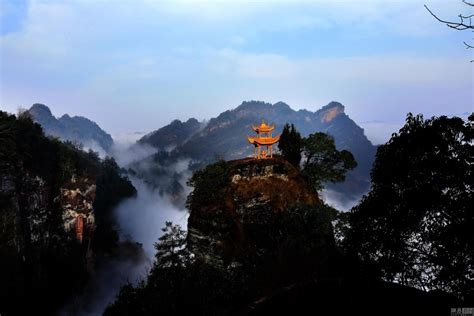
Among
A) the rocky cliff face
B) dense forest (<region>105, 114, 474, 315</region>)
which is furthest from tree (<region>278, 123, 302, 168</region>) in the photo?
dense forest (<region>105, 114, 474, 315</region>)

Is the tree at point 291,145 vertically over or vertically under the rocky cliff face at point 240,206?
over

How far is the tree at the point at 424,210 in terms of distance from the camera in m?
12.5

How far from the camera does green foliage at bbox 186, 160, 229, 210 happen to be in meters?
35.6

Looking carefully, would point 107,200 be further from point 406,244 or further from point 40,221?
point 406,244

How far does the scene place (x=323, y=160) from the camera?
41.9 metres

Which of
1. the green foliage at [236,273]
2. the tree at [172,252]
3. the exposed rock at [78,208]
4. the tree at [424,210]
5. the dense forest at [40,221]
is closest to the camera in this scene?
the tree at [424,210]

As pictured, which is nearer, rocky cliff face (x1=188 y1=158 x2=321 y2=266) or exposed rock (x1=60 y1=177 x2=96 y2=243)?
rocky cliff face (x1=188 y1=158 x2=321 y2=266)

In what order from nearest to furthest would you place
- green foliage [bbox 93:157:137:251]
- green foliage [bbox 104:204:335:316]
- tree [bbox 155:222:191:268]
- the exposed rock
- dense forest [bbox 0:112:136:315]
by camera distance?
green foliage [bbox 104:204:335:316] → tree [bbox 155:222:191:268] → dense forest [bbox 0:112:136:315] → the exposed rock → green foliage [bbox 93:157:137:251]

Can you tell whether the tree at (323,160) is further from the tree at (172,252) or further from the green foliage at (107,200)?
the green foliage at (107,200)

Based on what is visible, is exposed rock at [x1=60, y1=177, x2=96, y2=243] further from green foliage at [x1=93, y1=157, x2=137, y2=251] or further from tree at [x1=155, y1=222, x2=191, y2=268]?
tree at [x1=155, y1=222, x2=191, y2=268]

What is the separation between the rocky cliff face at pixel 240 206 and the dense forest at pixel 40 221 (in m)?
25.1

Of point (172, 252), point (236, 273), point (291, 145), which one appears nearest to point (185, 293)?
point (236, 273)

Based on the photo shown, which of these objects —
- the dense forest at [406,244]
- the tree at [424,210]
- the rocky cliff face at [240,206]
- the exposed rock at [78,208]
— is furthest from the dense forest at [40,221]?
the tree at [424,210]

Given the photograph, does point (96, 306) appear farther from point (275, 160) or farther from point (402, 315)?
point (402, 315)
